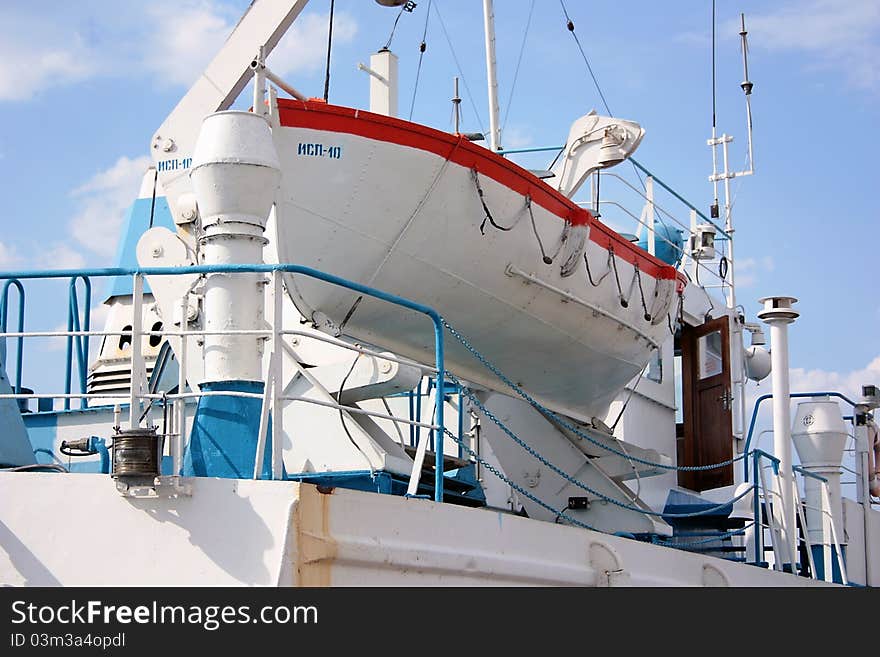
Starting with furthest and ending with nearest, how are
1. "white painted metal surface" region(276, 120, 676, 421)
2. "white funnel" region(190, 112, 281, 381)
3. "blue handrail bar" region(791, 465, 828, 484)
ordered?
"blue handrail bar" region(791, 465, 828, 484) < "white painted metal surface" region(276, 120, 676, 421) < "white funnel" region(190, 112, 281, 381)

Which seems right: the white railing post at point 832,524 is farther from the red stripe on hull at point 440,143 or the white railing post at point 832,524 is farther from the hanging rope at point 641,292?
the red stripe on hull at point 440,143

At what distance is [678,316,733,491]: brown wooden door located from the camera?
14.1 meters

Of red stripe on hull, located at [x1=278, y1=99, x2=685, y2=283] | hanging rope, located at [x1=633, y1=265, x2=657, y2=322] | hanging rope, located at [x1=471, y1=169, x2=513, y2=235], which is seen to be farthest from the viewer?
hanging rope, located at [x1=633, y1=265, x2=657, y2=322]

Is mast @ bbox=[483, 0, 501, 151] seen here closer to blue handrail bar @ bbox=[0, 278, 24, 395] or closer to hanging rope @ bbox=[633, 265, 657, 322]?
hanging rope @ bbox=[633, 265, 657, 322]

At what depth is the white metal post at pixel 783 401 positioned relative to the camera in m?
10.2

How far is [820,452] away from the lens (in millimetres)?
11812

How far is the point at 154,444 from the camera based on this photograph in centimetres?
546

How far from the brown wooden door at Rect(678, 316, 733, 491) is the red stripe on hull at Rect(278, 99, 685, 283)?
4544mm

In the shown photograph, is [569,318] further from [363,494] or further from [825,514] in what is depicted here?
[363,494]

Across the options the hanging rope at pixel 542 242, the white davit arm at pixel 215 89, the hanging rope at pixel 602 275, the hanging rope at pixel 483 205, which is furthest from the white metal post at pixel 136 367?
the hanging rope at pixel 602 275

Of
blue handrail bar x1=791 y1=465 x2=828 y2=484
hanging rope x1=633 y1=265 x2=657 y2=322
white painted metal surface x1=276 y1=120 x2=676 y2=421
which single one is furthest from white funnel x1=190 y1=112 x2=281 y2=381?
blue handrail bar x1=791 y1=465 x2=828 y2=484

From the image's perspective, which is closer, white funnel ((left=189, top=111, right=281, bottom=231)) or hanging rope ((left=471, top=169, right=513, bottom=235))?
white funnel ((left=189, top=111, right=281, bottom=231))
